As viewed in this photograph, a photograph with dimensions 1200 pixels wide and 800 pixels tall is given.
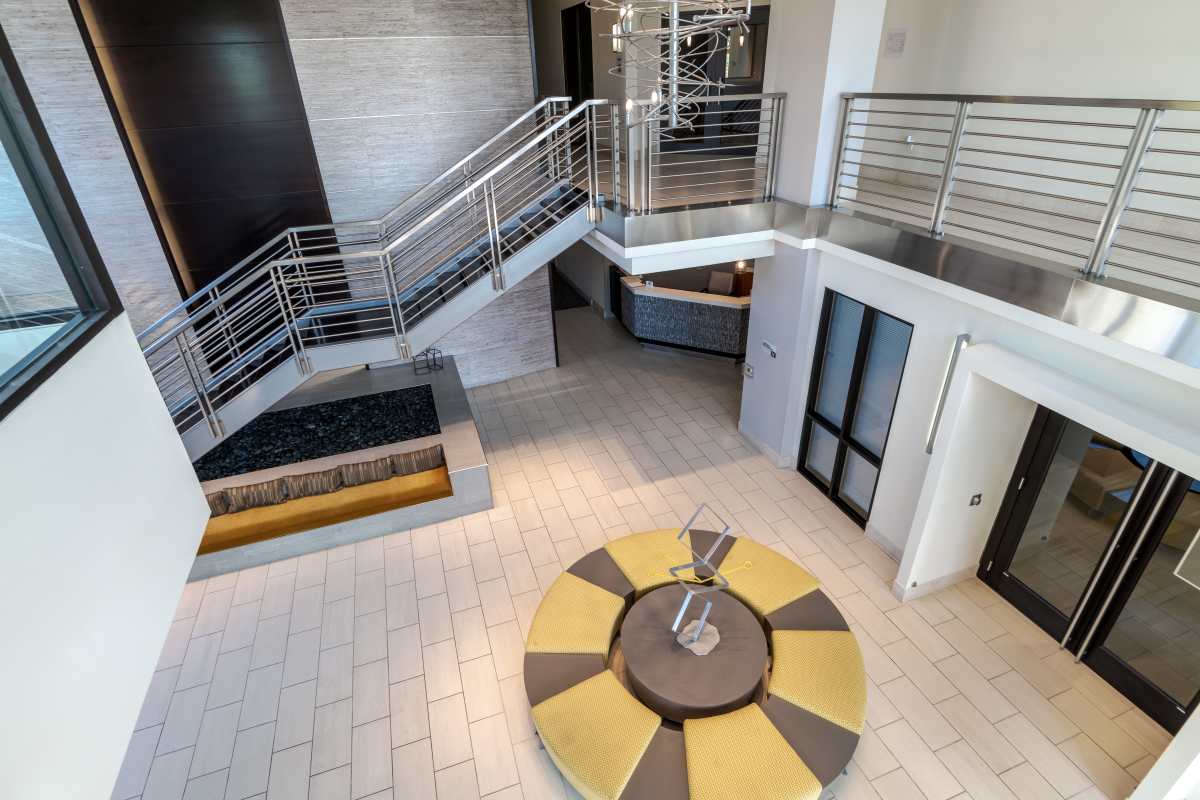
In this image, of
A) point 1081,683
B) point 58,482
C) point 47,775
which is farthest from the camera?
point 1081,683

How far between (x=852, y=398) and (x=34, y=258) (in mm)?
5418

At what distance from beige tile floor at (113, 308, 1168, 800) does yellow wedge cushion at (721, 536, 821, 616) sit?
31.4 inches

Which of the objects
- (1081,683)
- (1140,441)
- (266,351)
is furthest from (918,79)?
(266,351)

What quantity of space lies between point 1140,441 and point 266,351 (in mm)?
5897

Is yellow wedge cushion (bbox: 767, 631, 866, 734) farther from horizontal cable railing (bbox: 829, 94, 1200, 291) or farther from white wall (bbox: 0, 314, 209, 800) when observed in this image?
white wall (bbox: 0, 314, 209, 800)

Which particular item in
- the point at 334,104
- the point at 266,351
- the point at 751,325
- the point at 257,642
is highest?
the point at 334,104

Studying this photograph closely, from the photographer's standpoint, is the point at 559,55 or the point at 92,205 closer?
the point at 92,205

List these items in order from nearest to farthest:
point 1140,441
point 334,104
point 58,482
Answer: point 58,482, point 1140,441, point 334,104

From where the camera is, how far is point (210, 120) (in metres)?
5.88

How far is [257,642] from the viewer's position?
15.3 feet

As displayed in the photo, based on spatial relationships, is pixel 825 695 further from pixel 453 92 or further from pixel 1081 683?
pixel 453 92

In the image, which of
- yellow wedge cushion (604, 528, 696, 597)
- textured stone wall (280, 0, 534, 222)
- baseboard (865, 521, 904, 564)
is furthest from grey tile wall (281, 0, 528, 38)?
baseboard (865, 521, 904, 564)

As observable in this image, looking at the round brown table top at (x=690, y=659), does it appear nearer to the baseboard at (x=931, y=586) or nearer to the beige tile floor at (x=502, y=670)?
the beige tile floor at (x=502, y=670)

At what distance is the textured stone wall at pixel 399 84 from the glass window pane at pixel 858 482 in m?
5.13
